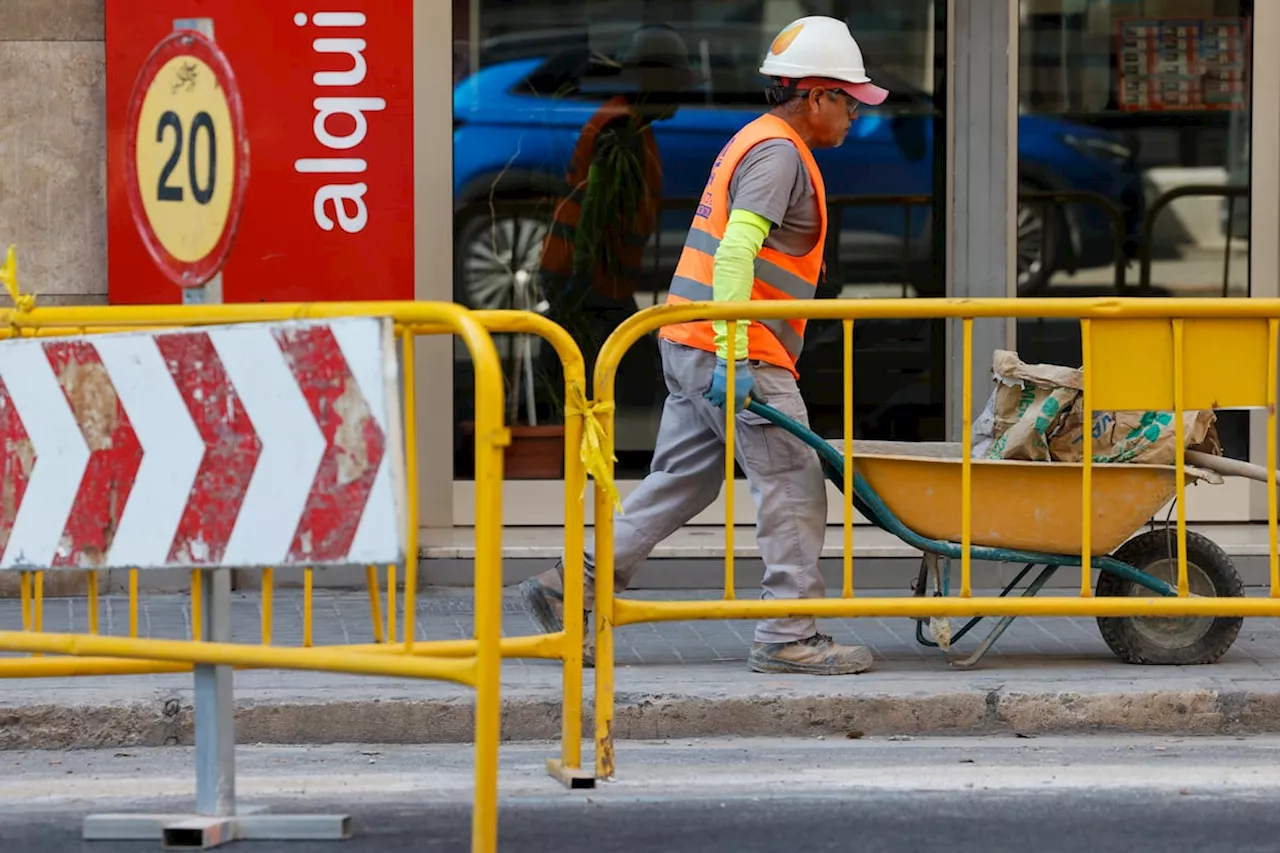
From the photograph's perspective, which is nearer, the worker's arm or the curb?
the curb

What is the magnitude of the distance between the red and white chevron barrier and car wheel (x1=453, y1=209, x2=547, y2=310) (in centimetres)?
425

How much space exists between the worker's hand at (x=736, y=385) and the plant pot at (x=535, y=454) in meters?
2.92

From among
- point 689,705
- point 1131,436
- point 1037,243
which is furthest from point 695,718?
point 1037,243

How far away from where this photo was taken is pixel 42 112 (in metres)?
8.31

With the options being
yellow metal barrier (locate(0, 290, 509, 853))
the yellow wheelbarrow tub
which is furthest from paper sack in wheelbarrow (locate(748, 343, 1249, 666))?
yellow metal barrier (locate(0, 290, 509, 853))

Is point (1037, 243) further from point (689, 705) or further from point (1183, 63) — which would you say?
point (689, 705)

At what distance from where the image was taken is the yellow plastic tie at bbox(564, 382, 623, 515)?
16.7 feet

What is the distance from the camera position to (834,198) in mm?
9203

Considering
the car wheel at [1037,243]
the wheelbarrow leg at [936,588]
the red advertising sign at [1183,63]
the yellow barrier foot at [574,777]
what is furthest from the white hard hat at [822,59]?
the red advertising sign at [1183,63]

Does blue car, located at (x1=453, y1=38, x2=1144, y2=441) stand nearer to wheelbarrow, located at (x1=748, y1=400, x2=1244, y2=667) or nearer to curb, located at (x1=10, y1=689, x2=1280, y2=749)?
wheelbarrow, located at (x1=748, y1=400, x2=1244, y2=667)

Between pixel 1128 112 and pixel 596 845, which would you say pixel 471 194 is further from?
pixel 596 845

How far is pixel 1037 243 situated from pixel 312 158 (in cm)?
324

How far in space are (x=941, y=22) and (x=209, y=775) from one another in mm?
5487

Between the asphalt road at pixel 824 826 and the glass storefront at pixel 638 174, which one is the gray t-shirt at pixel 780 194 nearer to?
the asphalt road at pixel 824 826
